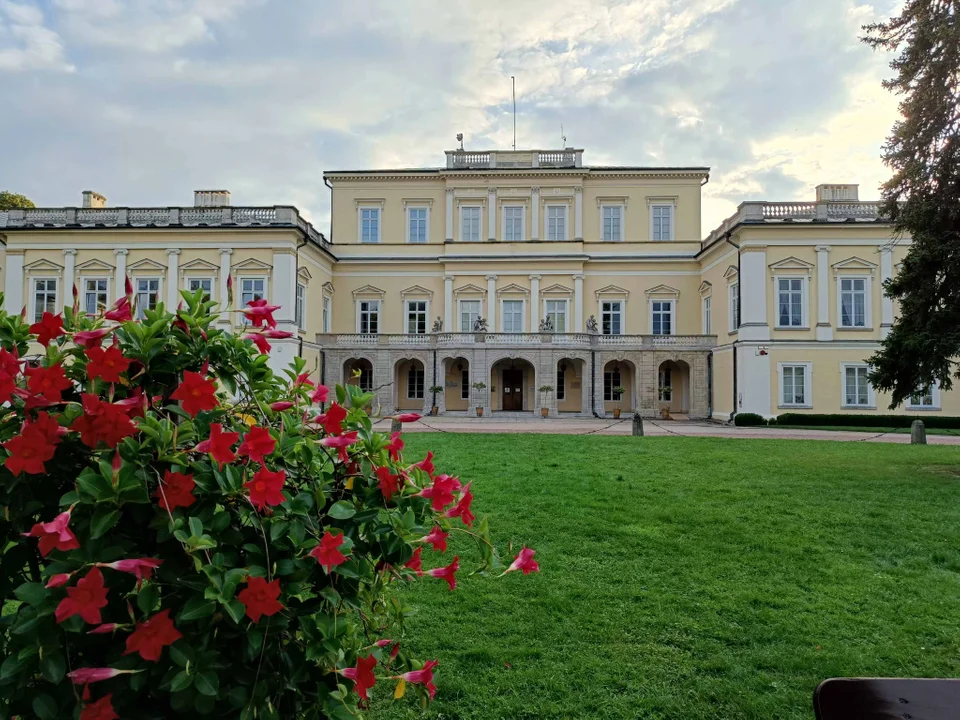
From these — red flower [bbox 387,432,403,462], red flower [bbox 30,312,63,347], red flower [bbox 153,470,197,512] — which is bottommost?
red flower [bbox 153,470,197,512]

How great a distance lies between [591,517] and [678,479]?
10.7 feet

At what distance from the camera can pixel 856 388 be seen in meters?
24.5

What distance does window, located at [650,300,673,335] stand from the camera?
31.4 meters

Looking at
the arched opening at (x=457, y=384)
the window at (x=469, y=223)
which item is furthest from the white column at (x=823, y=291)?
the window at (x=469, y=223)

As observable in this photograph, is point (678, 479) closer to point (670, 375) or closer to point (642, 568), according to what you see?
point (642, 568)

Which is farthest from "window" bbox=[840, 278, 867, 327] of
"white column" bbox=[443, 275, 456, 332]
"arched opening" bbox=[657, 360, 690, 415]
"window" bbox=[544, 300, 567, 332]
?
"white column" bbox=[443, 275, 456, 332]

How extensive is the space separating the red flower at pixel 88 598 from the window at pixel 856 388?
2852 centimetres

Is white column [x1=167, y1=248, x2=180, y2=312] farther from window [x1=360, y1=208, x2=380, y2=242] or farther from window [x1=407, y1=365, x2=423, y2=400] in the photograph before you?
window [x1=407, y1=365, x2=423, y2=400]

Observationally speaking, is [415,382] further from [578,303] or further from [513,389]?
[578,303]

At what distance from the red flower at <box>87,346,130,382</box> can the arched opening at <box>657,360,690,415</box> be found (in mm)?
30565

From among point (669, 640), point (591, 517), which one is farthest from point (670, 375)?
point (669, 640)

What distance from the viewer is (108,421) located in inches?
52.4

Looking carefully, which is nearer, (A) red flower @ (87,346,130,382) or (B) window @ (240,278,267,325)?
(A) red flower @ (87,346,130,382)

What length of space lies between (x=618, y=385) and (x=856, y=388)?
11.2m
